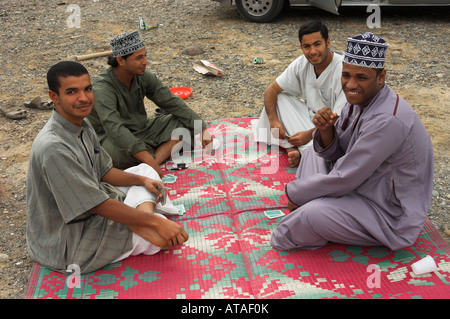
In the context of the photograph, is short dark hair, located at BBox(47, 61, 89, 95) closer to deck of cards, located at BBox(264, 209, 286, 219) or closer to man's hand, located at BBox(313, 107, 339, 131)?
man's hand, located at BBox(313, 107, 339, 131)

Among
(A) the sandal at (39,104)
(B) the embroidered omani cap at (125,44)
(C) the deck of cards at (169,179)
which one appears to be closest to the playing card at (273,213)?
(C) the deck of cards at (169,179)

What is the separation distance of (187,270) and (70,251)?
2.26ft

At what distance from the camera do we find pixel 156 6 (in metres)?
8.95

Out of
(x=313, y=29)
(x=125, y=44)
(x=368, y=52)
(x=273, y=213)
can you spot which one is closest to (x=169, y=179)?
(x=273, y=213)

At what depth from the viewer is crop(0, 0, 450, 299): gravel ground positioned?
371 cm

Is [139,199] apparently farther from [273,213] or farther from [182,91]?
[182,91]

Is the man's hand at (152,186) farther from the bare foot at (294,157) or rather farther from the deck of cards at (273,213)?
the bare foot at (294,157)

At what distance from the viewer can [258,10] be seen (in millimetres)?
7719

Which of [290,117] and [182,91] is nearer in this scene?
[290,117]

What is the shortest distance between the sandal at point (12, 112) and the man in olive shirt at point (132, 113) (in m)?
1.67

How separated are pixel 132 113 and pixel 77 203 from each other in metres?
1.49

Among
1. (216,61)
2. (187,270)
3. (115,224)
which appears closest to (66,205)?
(115,224)

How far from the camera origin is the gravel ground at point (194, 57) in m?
3.71
